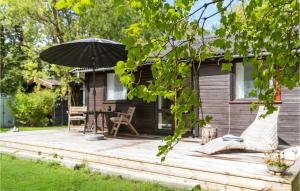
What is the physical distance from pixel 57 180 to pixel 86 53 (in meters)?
3.62

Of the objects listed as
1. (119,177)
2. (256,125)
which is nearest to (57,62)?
(119,177)

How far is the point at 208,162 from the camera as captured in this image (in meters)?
5.35

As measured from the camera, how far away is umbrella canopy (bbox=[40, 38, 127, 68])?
758 centimetres

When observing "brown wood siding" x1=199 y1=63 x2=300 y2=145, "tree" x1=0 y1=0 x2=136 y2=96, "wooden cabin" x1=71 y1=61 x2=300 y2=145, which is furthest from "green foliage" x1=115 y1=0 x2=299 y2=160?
"tree" x1=0 y1=0 x2=136 y2=96

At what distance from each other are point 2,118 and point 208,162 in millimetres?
13479

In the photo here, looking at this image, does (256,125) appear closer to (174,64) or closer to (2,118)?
(174,64)

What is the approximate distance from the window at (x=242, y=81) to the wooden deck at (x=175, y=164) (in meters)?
1.64

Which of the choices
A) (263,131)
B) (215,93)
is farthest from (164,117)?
(263,131)

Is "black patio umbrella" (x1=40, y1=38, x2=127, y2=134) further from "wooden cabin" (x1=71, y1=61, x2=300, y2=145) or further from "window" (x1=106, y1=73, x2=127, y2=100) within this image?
"window" (x1=106, y1=73, x2=127, y2=100)

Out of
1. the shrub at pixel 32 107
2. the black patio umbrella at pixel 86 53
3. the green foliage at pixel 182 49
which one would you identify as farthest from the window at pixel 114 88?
the green foliage at pixel 182 49

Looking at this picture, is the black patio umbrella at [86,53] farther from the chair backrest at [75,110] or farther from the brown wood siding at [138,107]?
the chair backrest at [75,110]

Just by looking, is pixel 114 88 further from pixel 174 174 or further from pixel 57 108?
pixel 57 108

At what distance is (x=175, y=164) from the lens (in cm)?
533

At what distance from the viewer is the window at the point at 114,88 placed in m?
10.9
